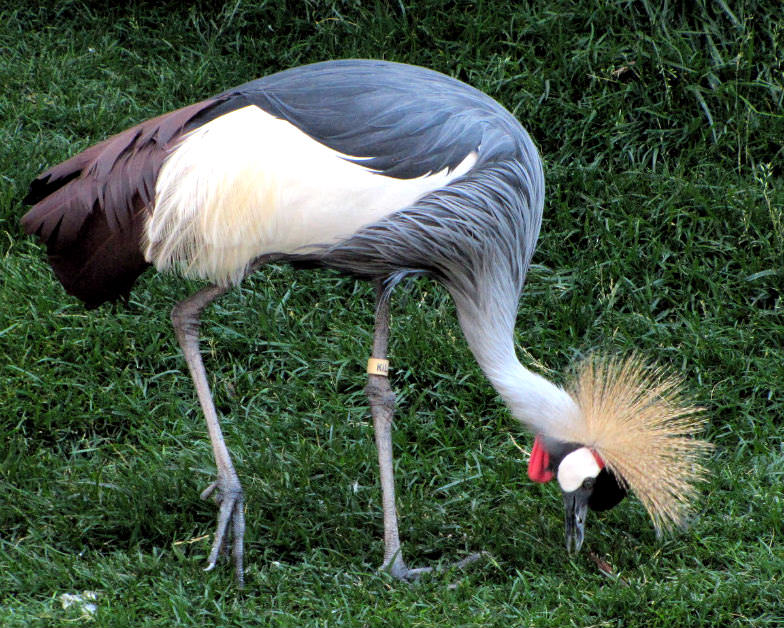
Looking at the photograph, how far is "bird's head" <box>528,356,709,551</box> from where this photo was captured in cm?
331

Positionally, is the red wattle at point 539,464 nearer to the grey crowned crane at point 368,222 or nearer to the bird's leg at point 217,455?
the grey crowned crane at point 368,222

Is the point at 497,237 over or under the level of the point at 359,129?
under

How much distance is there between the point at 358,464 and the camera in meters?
3.86

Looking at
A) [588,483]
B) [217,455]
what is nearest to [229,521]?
[217,455]

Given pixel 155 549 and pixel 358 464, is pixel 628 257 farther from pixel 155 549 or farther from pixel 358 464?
pixel 155 549

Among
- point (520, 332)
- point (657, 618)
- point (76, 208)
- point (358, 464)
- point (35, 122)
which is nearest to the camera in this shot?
point (657, 618)

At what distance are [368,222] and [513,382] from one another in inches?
24.6

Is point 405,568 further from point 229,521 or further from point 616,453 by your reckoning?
point 616,453

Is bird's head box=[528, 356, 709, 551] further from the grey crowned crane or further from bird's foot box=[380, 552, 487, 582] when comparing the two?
bird's foot box=[380, 552, 487, 582]

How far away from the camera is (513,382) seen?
3395mm

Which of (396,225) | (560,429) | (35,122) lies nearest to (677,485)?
(560,429)

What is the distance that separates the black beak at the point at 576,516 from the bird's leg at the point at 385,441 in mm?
412

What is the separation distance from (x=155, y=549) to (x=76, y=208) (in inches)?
38.8

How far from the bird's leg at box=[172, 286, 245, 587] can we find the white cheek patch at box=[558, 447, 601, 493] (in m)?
0.90
